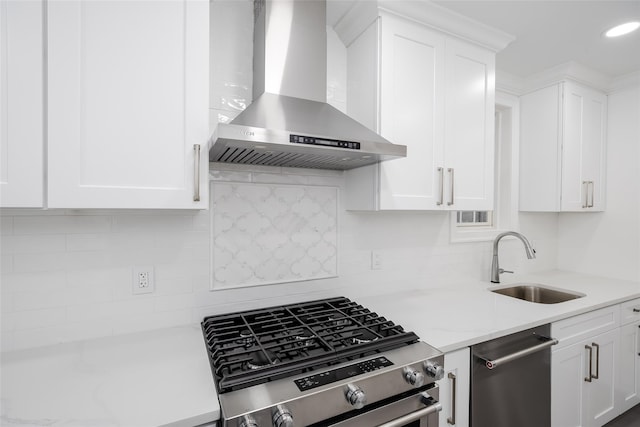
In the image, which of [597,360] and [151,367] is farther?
[597,360]

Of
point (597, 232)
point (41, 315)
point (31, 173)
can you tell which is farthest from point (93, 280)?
point (597, 232)

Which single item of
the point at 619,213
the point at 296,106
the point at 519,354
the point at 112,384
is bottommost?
the point at 519,354

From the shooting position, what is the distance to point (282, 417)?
2.81ft

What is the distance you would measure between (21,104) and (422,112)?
1.61 m

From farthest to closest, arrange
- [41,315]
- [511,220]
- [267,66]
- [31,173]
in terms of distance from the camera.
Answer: [511,220]
[267,66]
[41,315]
[31,173]

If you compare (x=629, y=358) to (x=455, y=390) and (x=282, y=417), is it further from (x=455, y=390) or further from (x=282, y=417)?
(x=282, y=417)

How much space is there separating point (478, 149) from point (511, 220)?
1.06 m

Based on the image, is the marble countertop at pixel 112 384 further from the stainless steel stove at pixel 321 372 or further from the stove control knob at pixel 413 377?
the stove control knob at pixel 413 377

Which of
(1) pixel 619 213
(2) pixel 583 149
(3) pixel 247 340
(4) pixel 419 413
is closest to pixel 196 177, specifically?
(3) pixel 247 340

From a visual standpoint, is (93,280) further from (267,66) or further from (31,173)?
(267,66)

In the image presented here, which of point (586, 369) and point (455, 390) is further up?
point (455, 390)

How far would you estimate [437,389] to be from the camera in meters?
1.19

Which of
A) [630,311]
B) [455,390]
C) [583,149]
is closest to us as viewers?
[455,390]

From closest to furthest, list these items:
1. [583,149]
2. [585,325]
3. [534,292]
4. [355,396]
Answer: [355,396], [585,325], [534,292], [583,149]
